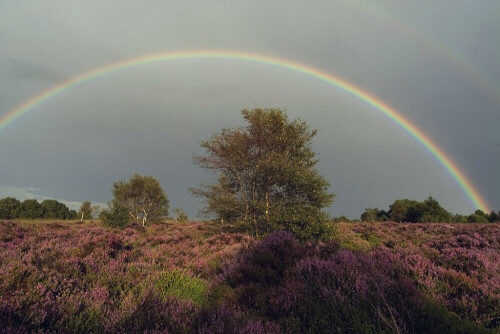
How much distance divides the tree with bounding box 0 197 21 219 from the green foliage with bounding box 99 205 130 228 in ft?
160

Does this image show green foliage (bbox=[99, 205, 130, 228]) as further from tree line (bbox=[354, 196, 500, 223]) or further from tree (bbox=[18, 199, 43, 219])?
tree (bbox=[18, 199, 43, 219])

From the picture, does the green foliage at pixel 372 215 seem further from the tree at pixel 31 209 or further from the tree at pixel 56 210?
the tree at pixel 31 209

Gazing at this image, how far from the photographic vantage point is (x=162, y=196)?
4381cm

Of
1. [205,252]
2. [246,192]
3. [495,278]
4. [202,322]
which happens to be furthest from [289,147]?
[202,322]

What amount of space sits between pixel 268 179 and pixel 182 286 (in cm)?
1150

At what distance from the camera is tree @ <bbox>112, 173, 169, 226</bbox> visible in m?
42.0

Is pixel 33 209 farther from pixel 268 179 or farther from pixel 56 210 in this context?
pixel 268 179

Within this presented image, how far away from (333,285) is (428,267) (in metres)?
3.06

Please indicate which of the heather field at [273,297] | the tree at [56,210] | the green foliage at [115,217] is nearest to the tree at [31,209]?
the tree at [56,210]

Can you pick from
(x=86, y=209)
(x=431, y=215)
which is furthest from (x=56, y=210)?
(x=431, y=215)

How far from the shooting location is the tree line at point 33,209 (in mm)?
57737

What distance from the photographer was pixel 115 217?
2272 cm

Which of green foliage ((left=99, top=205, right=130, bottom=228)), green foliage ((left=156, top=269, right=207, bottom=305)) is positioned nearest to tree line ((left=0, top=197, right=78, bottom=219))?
green foliage ((left=99, top=205, right=130, bottom=228))

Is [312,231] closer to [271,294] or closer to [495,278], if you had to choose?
[495,278]
